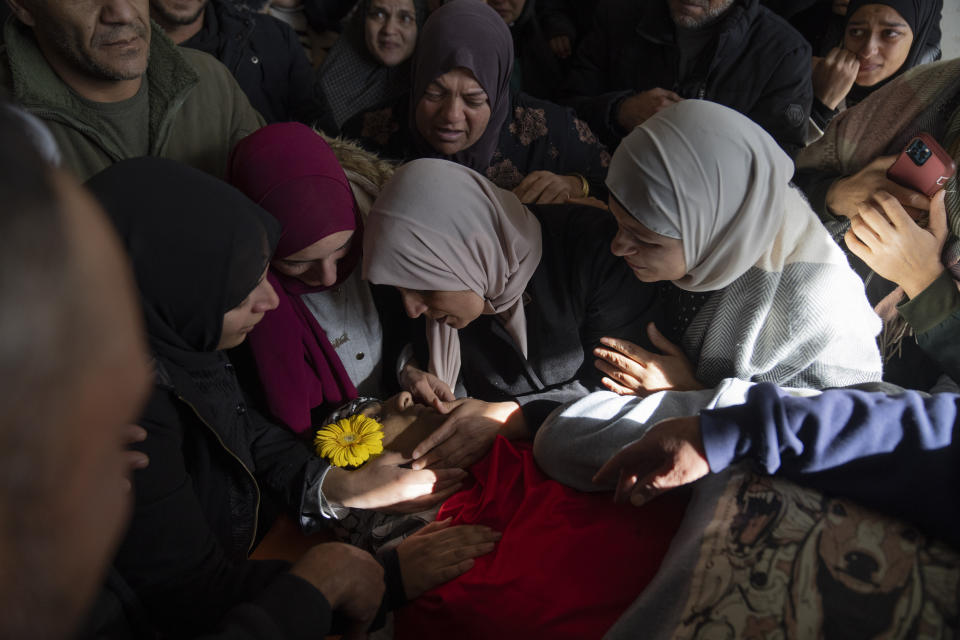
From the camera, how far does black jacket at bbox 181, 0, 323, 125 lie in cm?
255

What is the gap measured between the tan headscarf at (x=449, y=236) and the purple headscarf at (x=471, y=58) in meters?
0.59

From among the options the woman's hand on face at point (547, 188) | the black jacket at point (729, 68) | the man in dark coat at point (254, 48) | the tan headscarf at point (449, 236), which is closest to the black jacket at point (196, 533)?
the tan headscarf at point (449, 236)

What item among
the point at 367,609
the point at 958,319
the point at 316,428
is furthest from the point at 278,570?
the point at 958,319

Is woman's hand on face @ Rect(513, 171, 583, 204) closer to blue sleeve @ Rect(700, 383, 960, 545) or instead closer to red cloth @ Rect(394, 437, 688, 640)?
red cloth @ Rect(394, 437, 688, 640)

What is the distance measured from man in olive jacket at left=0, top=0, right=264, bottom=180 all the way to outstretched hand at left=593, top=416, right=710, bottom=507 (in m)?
1.62

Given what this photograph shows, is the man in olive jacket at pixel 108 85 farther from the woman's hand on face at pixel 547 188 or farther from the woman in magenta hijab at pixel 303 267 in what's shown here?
the woman's hand on face at pixel 547 188

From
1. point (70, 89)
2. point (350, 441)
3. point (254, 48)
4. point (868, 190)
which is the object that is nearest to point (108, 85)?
point (70, 89)

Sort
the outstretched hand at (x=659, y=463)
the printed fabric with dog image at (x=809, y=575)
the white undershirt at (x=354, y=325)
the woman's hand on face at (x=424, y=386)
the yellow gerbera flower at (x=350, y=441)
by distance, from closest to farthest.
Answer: the printed fabric with dog image at (x=809, y=575) → the outstretched hand at (x=659, y=463) → the yellow gerbera flower at (x=350, y=441) → the woman's hand on face at (x=424, y=386) → the white undershirt at (x=354, y=325)

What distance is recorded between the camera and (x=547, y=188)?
2.31 metres

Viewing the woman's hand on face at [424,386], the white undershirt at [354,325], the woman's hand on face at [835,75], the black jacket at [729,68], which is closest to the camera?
the woman's hand on face at [424,386]

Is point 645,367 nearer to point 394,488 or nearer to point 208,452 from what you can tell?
point 394,488

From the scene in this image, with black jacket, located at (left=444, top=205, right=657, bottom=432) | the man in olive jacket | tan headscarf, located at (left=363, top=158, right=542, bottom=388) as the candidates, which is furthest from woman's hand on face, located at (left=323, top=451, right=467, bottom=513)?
the man in olive jacket

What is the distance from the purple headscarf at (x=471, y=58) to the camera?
7.23ft

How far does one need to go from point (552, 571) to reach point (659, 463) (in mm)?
301
